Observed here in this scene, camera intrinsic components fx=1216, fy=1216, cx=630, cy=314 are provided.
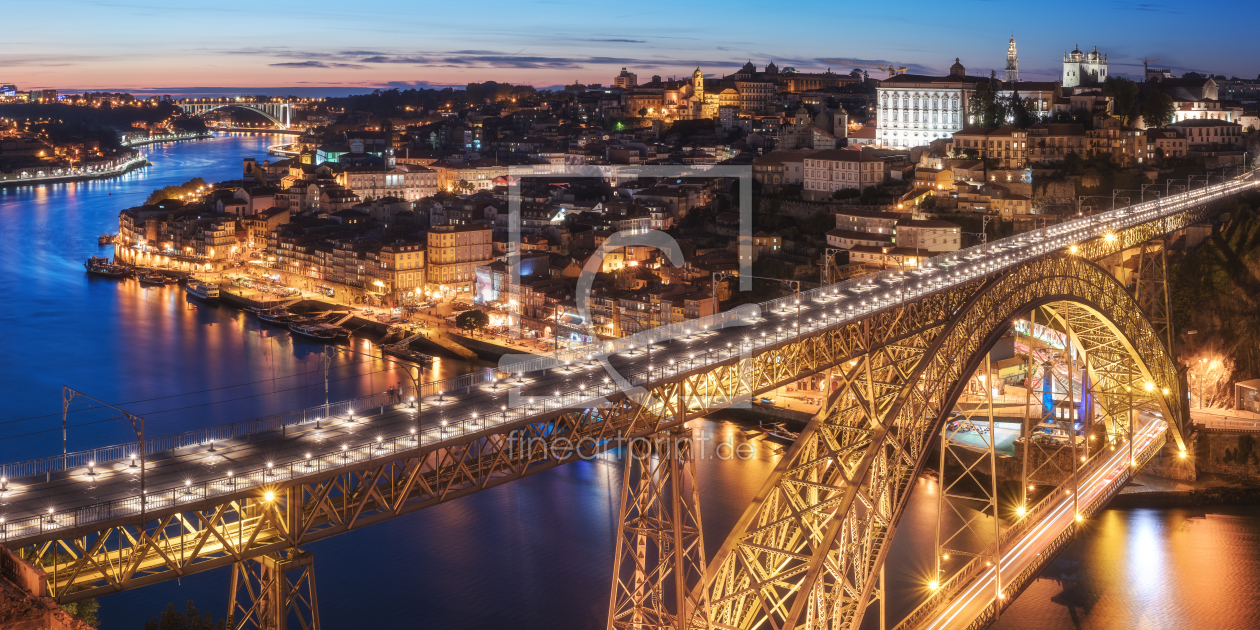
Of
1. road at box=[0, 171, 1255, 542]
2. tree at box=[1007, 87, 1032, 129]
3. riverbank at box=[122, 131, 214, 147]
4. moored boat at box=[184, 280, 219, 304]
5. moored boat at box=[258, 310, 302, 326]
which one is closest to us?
road at box=[0, 171, 1255, 542]

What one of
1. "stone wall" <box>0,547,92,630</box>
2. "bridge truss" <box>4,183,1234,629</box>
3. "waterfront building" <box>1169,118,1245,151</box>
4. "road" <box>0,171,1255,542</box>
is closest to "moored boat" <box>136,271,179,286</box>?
"bridge truss" <box>4,183,1234,629</box>

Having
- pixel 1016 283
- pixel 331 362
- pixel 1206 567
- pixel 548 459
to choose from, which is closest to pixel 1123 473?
pixel 1206 567

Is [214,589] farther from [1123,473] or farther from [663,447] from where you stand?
[1123,473]

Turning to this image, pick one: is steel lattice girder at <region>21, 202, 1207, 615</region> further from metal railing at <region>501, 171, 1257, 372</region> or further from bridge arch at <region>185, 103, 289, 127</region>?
bridge arch at <region>185, 103, 289, 127</region>

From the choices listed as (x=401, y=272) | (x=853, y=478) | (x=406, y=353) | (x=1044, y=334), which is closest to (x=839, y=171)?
(x=1044, y=334)

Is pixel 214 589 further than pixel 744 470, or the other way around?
pixel 744 470

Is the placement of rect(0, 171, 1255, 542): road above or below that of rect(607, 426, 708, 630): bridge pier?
above
